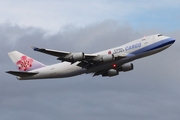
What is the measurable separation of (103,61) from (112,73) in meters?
8.27

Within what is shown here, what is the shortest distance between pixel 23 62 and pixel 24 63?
324mm

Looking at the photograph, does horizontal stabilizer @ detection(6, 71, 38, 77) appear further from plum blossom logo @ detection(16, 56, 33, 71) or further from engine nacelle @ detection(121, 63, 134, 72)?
engine nacelle @ detection(121, 63, 134, 72)

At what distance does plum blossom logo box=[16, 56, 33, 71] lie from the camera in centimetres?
10119

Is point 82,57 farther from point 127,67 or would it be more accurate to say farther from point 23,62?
point 23,62

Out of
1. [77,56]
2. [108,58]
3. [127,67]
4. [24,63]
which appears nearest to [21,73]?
[24,63]

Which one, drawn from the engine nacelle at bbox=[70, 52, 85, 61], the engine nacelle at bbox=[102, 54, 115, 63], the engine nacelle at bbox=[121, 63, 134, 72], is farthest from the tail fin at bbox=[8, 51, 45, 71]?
the engine nacelle at bbox=[121, 63, 134, 72]

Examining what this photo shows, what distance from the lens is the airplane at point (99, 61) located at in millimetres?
90438

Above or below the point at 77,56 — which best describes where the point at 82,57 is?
below

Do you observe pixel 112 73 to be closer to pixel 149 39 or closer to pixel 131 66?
pixel 131 66

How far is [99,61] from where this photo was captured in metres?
92.1

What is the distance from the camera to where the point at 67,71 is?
9588 centimetres

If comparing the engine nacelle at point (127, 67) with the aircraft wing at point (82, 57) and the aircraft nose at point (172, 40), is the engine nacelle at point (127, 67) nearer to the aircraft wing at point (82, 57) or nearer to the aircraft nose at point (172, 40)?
the aircraft wing at point (82, 57)

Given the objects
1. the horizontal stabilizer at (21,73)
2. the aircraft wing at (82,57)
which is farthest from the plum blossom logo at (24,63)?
the aircraft wing at (82,57)

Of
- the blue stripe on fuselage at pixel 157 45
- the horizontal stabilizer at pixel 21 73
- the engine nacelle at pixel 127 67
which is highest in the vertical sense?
the blue stripe on fuselage at pixel 157 45
